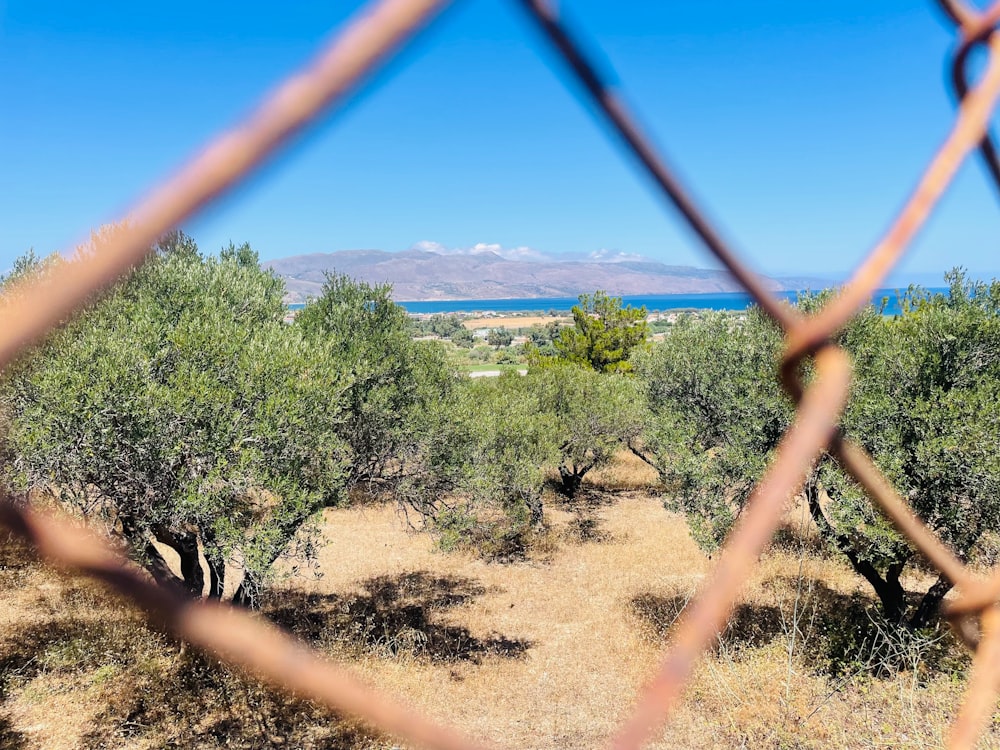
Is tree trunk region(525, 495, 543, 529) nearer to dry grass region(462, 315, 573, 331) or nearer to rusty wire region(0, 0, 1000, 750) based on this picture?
rusty wire region(0, 0, 1000, 750)

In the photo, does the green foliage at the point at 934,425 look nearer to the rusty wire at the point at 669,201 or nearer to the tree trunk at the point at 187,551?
the rusty wire at the point at 669,201

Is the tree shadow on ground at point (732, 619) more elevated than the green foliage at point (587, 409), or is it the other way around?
the green foliage at point (587, 409)

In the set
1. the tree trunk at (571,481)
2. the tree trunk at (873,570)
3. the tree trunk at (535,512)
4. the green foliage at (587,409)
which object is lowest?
the tree trunk at (535,512)

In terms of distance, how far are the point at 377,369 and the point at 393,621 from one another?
544 cm

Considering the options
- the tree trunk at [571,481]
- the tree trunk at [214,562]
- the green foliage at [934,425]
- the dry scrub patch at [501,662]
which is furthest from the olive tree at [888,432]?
the tree trunk at [571,481]

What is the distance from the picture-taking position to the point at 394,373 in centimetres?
1209

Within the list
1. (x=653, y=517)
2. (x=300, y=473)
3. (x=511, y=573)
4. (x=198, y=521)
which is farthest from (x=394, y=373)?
(x=653, y=517)

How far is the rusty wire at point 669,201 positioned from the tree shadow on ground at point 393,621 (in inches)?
460

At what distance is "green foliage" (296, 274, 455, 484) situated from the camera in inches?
434

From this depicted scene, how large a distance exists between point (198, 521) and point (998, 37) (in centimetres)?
822

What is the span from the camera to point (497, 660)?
11.2m

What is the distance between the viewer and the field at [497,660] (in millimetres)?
7918

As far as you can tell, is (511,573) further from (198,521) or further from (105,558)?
(105,558)

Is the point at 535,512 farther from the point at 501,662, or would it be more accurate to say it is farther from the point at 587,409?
the point at 501,662
